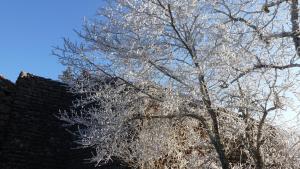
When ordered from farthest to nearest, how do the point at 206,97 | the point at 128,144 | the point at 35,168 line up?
the point at 35,168, the point at 128,144, the point at 206,97

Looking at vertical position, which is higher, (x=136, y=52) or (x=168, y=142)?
(x=136, y=52)

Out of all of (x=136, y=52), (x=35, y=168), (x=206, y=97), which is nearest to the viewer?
(x=206, y=97)

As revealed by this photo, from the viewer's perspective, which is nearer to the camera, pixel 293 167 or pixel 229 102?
pixel 229 102

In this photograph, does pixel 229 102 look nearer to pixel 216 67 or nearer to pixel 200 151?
pixel 216 67

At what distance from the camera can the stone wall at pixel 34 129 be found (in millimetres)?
12398

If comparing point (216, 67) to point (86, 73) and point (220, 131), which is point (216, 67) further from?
point (86, 73)

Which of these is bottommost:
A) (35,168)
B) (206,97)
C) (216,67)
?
(35,168)

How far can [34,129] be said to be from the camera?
1298 centimetres

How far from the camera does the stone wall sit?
12.4 metres

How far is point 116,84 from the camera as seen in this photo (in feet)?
34.5

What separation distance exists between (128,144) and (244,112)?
2844 mm

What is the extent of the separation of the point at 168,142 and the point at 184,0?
3.68 meters

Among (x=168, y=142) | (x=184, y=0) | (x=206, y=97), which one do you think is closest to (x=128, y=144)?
(x=168, y=142)

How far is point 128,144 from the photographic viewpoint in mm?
11555
